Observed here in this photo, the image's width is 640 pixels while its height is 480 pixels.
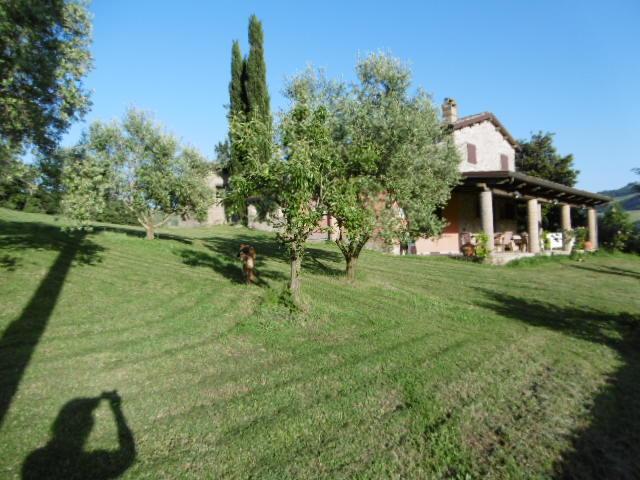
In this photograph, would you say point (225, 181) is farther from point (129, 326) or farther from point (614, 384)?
point (614, 384)

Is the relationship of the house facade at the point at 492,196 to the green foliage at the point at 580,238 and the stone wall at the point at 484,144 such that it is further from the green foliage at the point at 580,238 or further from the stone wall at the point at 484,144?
the green foliage at the point at 580,238

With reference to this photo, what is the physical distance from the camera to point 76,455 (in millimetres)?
3662

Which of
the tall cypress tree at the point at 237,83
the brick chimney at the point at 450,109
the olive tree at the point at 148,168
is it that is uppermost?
the tall cypress tree at the point at 237,83

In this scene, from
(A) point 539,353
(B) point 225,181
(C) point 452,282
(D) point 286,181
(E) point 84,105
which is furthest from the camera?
(B) point 225,181

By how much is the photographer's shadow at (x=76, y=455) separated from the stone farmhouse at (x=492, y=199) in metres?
13.9

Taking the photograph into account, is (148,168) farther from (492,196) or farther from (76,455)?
(492,196)

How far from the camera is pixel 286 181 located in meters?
8.28

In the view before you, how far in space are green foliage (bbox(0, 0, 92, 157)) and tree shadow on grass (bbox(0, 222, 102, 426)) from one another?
3.20 meters

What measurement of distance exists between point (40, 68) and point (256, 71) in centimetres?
2052

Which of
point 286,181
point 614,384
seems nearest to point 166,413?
point 286,181

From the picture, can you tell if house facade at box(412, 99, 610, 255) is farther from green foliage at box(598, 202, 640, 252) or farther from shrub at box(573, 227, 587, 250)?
green foliage at box(598, 202, 640, 252)

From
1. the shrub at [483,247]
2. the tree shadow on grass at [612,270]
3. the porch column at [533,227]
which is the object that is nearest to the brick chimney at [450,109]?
the porch column at [533,227]

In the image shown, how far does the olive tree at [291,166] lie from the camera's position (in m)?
7.92

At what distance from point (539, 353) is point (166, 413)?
6142 millimetres
